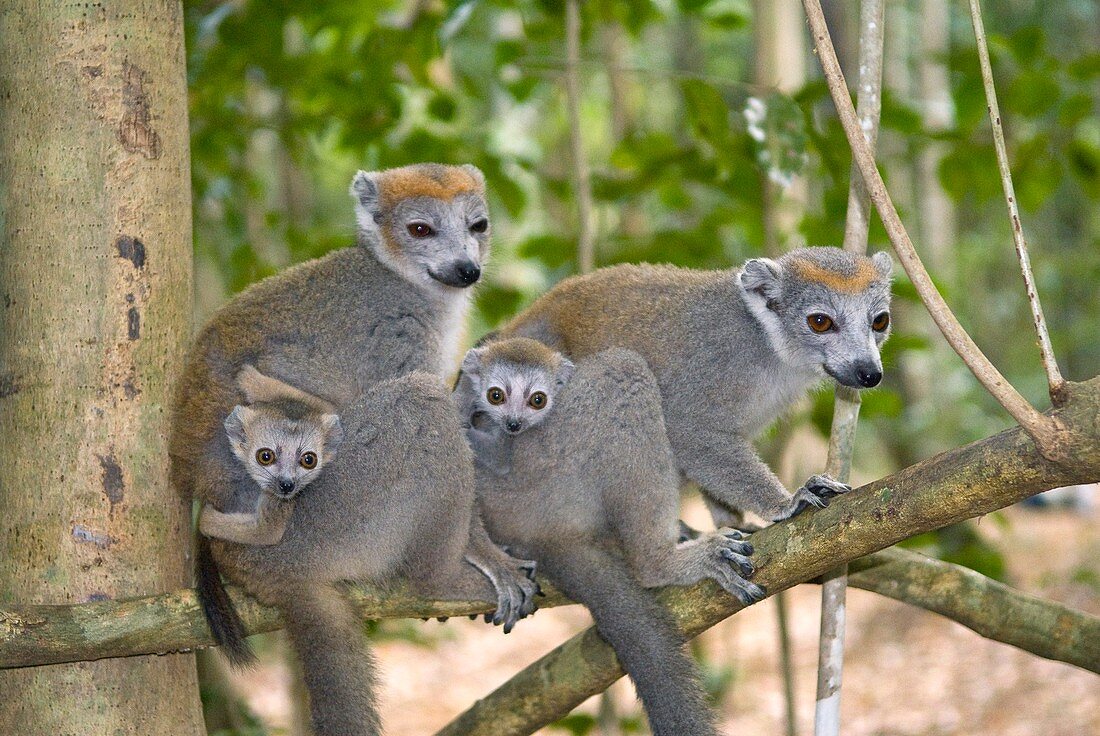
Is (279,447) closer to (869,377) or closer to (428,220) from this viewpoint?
(428,220)

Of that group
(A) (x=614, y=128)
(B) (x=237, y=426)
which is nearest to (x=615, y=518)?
(B) (x=237, y=426)

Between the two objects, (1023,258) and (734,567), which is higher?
(1023,258)

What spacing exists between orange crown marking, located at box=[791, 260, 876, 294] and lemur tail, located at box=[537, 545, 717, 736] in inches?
53.2

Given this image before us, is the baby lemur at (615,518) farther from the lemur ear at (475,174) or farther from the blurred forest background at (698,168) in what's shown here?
the blurred forest background at (698,168)

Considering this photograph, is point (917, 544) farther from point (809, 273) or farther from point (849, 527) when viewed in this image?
point (849, 527)

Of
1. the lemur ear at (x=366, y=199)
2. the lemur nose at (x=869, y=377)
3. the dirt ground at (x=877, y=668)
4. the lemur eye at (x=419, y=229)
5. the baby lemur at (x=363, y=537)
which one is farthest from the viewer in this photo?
the dirt ground at (x=877, y=668)

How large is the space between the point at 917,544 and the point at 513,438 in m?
2.61

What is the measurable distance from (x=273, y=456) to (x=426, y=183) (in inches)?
70.2

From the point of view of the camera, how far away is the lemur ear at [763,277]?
4.23m

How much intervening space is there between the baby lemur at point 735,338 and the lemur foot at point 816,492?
14cm

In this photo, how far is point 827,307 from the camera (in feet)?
13.5

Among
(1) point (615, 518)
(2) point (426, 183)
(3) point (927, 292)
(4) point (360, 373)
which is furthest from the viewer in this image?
(2) point (426, 183)

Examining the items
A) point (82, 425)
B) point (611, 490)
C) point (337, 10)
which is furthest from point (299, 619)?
point (337, 10)

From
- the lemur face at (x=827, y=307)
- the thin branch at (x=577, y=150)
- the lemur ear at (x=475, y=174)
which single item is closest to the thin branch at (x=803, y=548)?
the lemur face at (x=827, y=307)
